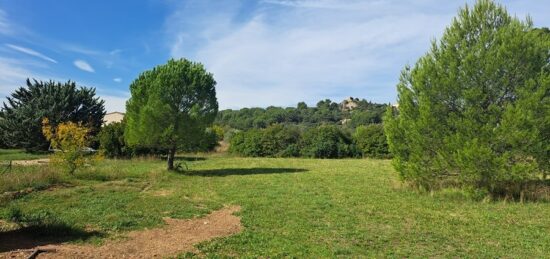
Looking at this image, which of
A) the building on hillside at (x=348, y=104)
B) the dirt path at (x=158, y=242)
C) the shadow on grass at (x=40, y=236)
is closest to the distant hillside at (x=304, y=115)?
the building on hillside at (x=348, y=104)

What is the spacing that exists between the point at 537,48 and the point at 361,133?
2565 cm

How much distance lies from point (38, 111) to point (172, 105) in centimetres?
1659

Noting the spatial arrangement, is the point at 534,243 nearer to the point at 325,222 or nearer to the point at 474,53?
the point at 325,222

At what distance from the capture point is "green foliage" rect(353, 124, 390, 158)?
115 feet

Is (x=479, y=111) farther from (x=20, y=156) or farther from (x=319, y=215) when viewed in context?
(x=20, y=156)

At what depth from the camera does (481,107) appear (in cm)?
1195

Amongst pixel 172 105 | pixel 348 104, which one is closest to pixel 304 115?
pixel 348 104

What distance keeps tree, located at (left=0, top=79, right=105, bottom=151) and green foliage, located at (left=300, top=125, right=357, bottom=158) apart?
18.4 meters

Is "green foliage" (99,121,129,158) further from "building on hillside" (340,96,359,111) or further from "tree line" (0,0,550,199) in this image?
"building on hillside" (340,96,359,111)

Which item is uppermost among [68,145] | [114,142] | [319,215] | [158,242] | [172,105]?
[172,105]

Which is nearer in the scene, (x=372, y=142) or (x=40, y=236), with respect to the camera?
(x=40, y=236)

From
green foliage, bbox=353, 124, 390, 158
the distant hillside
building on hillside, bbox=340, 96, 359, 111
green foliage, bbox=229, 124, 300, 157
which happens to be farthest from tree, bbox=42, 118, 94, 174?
building on hillside, bbox=340, 96, 359, 111

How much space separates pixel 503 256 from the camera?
6555 mm

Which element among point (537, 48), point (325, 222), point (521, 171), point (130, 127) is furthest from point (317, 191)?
point (130, 127)
